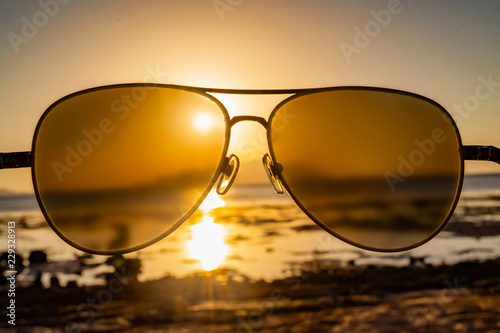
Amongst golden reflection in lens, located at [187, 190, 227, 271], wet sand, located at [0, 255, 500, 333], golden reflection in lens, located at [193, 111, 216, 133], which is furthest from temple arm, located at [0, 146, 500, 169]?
golden reflection in lens, located at [187, 190, 227, 271]

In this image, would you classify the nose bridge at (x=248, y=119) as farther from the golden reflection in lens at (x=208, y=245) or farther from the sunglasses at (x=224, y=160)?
the golden reflection in lens at (x=208, y=245)

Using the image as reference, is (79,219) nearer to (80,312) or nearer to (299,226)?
(80,312)

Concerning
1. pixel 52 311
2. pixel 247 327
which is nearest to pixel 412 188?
pixel 247 327

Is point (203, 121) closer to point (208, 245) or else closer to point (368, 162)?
point (368, 162)

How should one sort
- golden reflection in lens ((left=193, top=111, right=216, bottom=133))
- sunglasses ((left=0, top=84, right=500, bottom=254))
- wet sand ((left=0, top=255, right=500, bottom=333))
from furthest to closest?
wet sand ((left=0, top=255, right=500, bottom=333)) < golden reflection in lens ((left=193, top=111, right=216, bottom=133)) < sunglasses ((left=0, top=84, right=500, bottom=254))

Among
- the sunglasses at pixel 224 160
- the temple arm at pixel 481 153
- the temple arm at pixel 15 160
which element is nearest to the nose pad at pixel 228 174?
the sunglasses at pixel 224 160

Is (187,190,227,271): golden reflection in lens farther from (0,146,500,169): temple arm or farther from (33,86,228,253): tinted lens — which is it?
(0,146,500,169): temple arm
